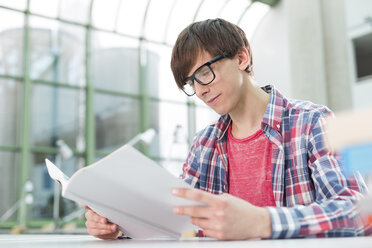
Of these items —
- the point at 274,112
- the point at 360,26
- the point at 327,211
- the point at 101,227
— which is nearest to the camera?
the point at 327,211

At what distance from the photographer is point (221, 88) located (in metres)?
1.73

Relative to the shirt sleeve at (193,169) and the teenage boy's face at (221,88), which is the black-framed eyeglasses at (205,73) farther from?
the shirt sleeve at (193,169)

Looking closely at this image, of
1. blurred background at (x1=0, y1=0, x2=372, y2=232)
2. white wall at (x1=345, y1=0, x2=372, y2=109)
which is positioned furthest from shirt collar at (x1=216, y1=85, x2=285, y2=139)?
white wall at (x1=345, y1=0, x2=372, y2=109)

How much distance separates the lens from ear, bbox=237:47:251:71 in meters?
1.84

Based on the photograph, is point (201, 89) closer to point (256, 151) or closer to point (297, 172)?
point (256, 151)

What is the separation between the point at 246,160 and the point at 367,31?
9.30 metres

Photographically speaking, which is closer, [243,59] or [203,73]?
[203,73]

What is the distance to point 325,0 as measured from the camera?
791 cm

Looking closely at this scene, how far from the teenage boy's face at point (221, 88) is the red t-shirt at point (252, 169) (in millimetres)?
161

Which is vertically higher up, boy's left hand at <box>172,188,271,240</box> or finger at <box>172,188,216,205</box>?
finger at <box>172,188,216,205</box>

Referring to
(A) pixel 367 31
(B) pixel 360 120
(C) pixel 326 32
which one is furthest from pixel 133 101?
(B) pixel 360 120

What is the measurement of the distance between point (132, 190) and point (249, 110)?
91cm

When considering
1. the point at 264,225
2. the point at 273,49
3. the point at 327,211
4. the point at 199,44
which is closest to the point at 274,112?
the point at 199,44

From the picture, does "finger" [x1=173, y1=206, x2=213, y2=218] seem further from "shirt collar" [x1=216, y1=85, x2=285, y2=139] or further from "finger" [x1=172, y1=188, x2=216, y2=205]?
"shirt collar" [x1=216, y1=85, x2=285, y2=139]
